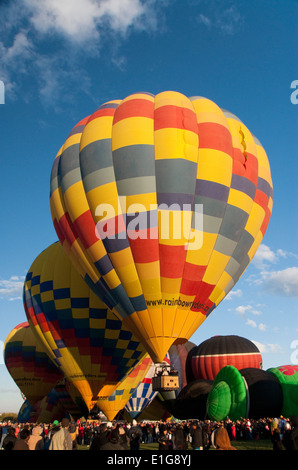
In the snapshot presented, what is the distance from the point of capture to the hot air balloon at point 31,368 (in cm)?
2319

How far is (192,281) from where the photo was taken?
38.8 feet

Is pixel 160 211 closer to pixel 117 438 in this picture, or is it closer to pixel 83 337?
pixel 83 337

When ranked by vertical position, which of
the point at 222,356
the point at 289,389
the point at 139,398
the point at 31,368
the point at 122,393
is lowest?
the point at 139,398

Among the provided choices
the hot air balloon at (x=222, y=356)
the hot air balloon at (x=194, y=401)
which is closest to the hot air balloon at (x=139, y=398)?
the hot air balloon at (x=194, y=401)

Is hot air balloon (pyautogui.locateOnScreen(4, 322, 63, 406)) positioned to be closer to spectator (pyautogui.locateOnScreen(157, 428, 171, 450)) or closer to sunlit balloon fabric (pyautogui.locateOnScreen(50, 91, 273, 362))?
sunlit balloon fabric (pyautogui.locateOnScreen(50, 91, 273, 362))

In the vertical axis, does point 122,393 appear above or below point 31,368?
below

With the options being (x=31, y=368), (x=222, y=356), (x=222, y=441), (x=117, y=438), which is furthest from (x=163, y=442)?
(x=31, y=368)

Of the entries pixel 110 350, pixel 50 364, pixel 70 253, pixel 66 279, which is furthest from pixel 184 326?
pixel 50 364

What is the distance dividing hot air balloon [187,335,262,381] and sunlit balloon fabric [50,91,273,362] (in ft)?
40.2

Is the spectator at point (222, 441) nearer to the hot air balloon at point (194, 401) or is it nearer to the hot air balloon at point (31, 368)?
the hot air balloon at point (194, 401)

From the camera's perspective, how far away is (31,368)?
2336cm

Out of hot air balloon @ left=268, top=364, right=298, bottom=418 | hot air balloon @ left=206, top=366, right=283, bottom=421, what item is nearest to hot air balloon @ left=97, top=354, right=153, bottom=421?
hot air balloon @ left=206, top=366, right=283, bottom=421

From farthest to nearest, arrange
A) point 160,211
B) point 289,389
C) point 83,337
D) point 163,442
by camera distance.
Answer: point 83,337 → point 289,389 → point 160,211 → point 163,442

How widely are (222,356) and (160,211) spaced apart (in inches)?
606
